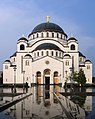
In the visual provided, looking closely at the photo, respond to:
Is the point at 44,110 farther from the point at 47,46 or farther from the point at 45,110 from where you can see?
the point at 47,46

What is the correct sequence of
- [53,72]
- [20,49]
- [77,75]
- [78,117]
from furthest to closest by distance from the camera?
1. [20,49]
2. [53,72]
3. [77,75]
4. [78,117]

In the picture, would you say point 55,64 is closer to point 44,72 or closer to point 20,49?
point 44,72

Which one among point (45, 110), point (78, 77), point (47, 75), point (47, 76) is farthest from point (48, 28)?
point (45, 110)

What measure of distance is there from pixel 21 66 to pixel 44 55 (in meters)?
6.03

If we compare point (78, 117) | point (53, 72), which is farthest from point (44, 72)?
point (78, 117)

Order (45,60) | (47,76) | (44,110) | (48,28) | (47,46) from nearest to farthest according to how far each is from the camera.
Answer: (44,110)
(45,60)
(47,76)
(47,46)
(48,28)

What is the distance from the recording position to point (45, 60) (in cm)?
5934

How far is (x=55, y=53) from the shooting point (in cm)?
6094

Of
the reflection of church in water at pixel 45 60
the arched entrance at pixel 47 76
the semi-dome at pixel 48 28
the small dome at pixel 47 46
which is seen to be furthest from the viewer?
the semi-dome at pixel 48 28

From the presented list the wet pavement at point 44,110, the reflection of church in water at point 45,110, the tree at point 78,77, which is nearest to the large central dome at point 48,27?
the tree at point 78,77

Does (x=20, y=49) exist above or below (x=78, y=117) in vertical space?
above

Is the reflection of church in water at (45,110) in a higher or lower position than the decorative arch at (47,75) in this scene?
lower

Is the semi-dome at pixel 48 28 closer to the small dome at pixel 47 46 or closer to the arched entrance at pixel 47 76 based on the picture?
the small dome at pixel 47 46

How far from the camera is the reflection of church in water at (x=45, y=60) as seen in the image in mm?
59156
